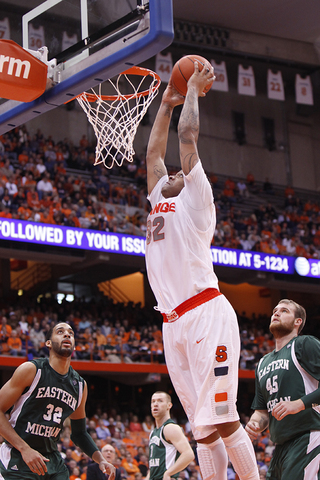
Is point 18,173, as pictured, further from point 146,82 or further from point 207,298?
point 207,298

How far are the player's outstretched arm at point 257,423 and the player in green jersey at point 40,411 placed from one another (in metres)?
1.21

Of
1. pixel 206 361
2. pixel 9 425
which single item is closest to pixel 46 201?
pixel 9 425

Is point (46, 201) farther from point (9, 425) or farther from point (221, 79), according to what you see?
point (9, 425)

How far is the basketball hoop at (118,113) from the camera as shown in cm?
644

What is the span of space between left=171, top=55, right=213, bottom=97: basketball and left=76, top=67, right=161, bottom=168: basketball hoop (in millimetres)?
1281

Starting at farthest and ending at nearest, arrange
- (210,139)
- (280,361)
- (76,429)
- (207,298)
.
Result: (210,139) → (76,429) → (280,361) → (207,298)

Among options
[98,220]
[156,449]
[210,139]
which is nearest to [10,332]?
[98,220]

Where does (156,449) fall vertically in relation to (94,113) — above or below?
below

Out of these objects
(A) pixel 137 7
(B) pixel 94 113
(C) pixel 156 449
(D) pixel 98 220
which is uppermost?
(D) pixel 98 220

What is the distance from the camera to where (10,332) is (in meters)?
16.7

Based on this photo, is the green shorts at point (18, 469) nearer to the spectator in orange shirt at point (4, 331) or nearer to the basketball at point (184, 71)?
the basketball at point (184, 71)

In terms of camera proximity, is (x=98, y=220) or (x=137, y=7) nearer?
(x=137, y=7)

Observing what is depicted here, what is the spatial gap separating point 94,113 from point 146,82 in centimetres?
74

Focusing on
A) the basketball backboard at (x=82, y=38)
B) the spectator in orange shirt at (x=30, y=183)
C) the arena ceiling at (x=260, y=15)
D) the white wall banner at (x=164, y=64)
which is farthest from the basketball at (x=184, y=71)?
the arena ceiling at (x=260, y=15)
